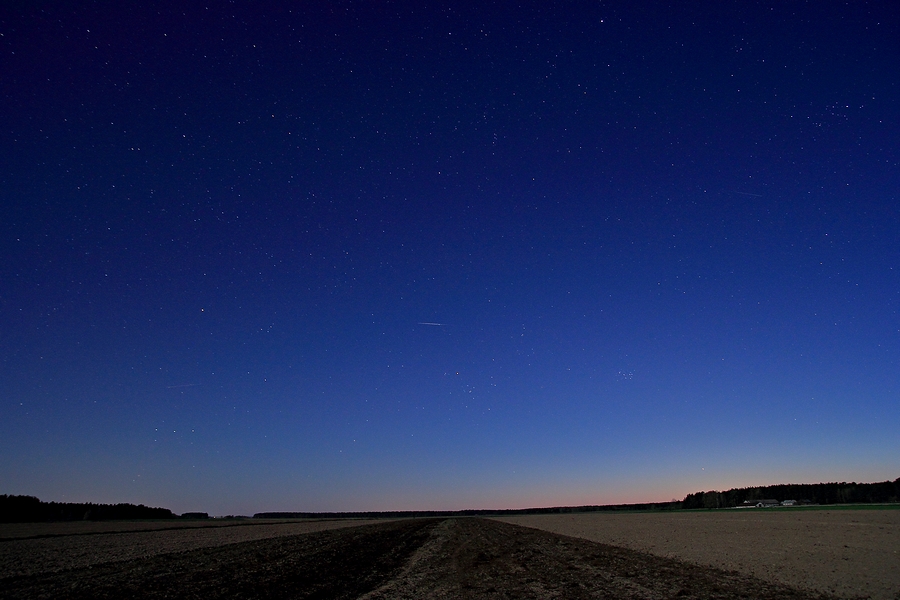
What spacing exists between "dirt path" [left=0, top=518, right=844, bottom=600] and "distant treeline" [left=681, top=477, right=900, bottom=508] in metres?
134

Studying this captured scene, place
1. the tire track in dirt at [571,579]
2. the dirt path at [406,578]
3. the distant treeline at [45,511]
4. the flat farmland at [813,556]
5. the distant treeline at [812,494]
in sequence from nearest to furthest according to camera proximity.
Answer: the tire track in dirt at [571,579]
the dirt path at [406,578]
the flat farmland at [813,556]
the distant treeline at [45,511]
the distant treeline at [812,494]

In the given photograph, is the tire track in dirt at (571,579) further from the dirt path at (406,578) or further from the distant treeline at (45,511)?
the distant treeline at (45,511)

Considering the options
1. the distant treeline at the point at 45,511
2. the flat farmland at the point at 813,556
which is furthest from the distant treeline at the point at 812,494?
the distant treeline at the point at 45,511

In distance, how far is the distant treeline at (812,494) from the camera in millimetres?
133375

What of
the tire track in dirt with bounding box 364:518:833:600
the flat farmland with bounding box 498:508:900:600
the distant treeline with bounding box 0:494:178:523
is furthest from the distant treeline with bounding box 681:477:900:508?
the distant treeline with bounding box 0:494:178:523

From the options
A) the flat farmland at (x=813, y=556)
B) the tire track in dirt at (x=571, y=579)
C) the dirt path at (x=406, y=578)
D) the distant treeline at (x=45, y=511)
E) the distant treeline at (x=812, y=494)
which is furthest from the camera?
the distant treeline at (x=812, y=494)

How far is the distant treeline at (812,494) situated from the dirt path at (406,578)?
133693 millimetres

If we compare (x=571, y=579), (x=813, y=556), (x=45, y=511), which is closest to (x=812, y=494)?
(x=813, y=556)

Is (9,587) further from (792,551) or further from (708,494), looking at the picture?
(708,494)

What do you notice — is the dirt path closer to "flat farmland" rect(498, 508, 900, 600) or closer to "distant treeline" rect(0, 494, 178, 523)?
"flat farmland" rect(498, 508, 900, 600)

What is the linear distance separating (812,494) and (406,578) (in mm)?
180730

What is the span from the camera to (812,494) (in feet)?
522

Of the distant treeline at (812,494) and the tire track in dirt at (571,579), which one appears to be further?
the distant treeline at (812,494)

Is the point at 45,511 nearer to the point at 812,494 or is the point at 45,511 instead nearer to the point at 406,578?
the point at 406,578
